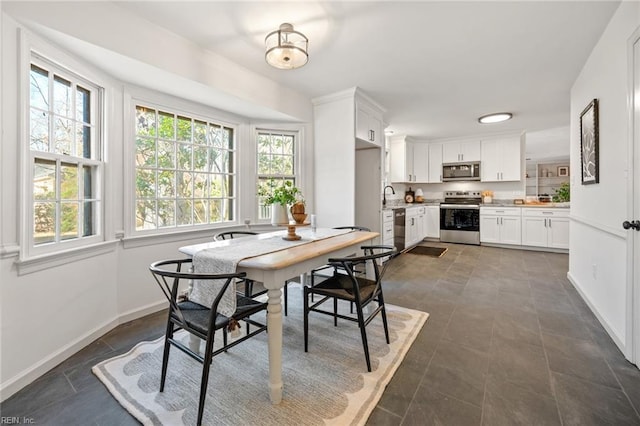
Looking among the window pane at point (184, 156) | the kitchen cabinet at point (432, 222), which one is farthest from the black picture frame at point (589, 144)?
the window pane at point (184, 156)

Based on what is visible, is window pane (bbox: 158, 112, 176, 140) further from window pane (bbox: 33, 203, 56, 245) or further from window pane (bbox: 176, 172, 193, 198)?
window pane (bbox: 33, 203, 56, 245)

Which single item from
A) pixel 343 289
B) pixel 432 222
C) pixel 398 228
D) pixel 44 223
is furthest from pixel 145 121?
pixel 432 222

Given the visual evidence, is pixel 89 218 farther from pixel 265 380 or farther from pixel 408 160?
pixel 408 160

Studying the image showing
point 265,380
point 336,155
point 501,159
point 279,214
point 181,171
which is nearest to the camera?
point 265,380

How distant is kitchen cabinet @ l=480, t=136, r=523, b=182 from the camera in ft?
19.0

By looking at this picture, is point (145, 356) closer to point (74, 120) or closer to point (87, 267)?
point (87, 267)

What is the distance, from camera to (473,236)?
595cm

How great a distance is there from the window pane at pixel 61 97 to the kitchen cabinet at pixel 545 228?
6861 mm

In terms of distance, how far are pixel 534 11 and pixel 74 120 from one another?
11.7ft

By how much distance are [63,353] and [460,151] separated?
7123 mm

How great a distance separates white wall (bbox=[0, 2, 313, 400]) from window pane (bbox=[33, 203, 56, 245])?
0.57ft

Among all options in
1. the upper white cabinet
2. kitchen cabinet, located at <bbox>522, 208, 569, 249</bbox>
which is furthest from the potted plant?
kitchen cabinet, located at <bbox>522, 208, 569, 249</bbox>

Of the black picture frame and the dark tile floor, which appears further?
the black picture frame

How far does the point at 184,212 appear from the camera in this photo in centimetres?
302
